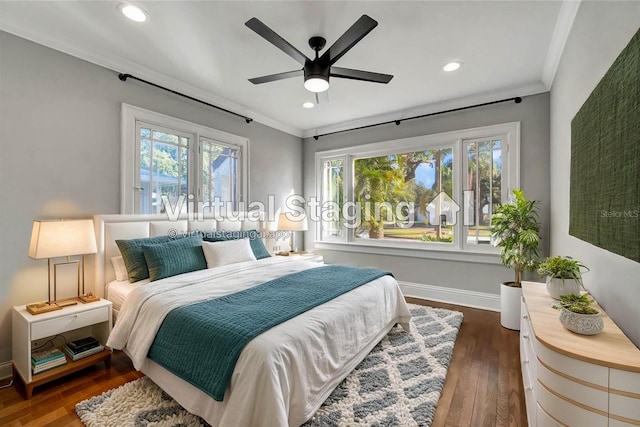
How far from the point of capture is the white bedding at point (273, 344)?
1422mm

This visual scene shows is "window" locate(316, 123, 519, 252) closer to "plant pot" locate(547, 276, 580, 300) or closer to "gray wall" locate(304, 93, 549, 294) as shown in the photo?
"gray wall" locate(304, 93, 549, 294)

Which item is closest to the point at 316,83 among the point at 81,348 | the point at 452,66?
the point at 452,66

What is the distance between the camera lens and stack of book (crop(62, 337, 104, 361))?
2.26 meters

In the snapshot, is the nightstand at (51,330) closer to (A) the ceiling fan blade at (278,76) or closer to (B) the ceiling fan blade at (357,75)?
(A) the ceiling fan blade at (278,76)

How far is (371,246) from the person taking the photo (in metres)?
4.64

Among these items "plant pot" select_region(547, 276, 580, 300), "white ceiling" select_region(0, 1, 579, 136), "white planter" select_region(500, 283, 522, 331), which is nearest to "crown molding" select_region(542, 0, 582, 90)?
"white ceiling" select_region(0, 1, 579, 136)

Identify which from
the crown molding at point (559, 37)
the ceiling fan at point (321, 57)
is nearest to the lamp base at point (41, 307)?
the ceiling fan at point (321, 57)

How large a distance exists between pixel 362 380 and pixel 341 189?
333cm

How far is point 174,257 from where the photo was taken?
272cm

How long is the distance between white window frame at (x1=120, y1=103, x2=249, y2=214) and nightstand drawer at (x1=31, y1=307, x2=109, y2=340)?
104 centimetres

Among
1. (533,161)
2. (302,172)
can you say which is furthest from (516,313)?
(302,172)

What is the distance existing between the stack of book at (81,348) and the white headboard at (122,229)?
1.31 feet

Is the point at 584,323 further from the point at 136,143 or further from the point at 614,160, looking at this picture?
the point at 136,143

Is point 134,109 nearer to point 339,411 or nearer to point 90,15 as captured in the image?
point 90,15
